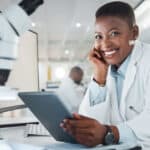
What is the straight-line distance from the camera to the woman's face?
103 cm

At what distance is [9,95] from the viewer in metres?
0.74

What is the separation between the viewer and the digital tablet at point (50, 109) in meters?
0.69

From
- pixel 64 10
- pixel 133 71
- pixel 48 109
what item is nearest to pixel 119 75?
pixel 133 71

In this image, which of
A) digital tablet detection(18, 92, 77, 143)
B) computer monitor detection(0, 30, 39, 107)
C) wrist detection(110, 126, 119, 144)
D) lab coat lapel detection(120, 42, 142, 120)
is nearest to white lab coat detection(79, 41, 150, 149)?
lab coat lapel detection(120, 42, 142, 120)

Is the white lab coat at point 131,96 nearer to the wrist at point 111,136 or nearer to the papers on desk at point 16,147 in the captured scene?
the wrist at point 111,136

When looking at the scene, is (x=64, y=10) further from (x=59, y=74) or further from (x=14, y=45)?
(x=59, y=74)

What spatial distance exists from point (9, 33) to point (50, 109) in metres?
0.22

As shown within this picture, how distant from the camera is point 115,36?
1031 mm

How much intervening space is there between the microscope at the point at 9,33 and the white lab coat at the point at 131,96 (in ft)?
1.29

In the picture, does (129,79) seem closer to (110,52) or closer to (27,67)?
(110,52)

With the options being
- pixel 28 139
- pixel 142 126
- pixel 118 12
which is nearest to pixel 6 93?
pixel 28 139

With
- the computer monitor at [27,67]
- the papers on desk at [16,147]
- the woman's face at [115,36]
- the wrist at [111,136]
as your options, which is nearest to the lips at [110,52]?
the woman's face at [115,36]

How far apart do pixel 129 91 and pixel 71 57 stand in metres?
10.7

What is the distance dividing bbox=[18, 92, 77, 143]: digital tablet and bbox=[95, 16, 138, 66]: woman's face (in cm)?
37
